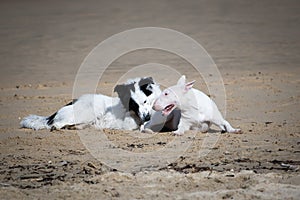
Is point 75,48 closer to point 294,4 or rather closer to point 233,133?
point 294,4

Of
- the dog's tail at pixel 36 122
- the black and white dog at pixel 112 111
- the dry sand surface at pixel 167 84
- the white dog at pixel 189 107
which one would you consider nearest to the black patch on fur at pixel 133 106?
the black and white dog at pixel 112 111

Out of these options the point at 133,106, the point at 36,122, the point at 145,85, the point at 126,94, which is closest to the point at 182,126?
the point at 133,106

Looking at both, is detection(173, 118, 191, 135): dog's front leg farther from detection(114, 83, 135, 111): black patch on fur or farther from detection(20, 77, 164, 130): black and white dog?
detection(114, 83, 135, 111): black patch on fur

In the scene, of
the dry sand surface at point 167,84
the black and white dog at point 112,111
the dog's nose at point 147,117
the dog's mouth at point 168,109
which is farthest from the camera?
the black and white dog at point 112,111

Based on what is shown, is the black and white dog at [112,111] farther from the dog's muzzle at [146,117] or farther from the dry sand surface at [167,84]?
the dry sand surface at [167,84]

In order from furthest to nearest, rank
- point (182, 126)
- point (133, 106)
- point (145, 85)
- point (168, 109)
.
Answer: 1. point (145, 85)
2. point (133, 106)
3. point (182, 126)
4. point (168, 109)

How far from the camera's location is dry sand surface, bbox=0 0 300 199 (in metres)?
7.52

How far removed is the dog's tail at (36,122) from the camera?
35.6 feet

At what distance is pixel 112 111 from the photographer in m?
10.8

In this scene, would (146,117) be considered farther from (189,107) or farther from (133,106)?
(189,107)

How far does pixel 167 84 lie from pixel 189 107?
4647 mm

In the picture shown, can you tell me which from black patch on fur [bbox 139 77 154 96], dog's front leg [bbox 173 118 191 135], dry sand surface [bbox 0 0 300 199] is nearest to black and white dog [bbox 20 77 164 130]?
black patch on fur [bbox 139 77 154 96]

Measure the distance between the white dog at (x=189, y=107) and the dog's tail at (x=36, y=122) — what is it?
2078 millimetres

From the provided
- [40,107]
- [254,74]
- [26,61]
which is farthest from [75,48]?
[40,107]
